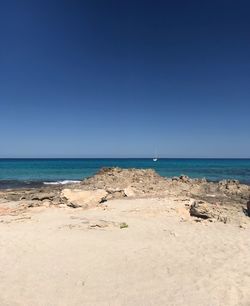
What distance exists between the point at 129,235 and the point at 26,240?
314cm

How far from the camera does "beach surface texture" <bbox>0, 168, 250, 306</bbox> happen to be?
7.10 metres

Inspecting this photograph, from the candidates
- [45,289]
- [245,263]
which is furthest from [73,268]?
[245,263]

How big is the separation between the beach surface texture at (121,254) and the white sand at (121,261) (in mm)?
19

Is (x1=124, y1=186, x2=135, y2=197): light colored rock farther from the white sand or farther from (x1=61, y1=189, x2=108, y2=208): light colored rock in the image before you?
the white sand

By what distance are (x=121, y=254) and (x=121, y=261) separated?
1.80ft

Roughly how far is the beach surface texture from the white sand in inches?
0.8

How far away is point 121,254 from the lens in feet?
31.3

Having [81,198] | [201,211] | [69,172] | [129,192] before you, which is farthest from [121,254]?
[69,172]

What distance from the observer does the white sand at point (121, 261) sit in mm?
7031

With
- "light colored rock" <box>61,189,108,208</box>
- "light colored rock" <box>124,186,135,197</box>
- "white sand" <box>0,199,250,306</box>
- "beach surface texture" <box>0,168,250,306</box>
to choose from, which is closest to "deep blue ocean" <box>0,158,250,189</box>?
"light colored rock" <box>124,186,135,197</box>

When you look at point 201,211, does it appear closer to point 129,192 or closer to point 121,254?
point 121,254

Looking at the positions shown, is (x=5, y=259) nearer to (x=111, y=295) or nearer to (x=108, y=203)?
(x=111, y=295)

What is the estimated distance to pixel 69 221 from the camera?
13219 mm

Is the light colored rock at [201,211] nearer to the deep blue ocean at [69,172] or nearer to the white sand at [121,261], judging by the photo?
the white sand at [121,261]
